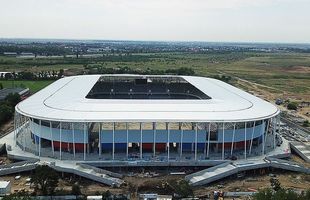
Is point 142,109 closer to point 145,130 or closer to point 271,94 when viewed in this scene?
point 145,130

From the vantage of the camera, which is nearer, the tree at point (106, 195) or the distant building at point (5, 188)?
the tree at point (106, 195)

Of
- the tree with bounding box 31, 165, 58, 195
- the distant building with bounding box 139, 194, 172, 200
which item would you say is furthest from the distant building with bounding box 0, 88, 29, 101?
the distant building with bounding box 139, 194, 172, 200

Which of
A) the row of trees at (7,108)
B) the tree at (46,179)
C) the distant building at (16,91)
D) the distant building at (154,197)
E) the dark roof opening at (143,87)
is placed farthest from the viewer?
the distant building at (16,91)

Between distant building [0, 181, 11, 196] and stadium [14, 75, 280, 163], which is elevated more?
stadium [14, 75, 280, 163]

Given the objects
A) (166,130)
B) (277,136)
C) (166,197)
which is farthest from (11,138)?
(277,136)

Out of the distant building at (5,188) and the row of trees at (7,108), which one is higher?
the row of trees at (7,108)

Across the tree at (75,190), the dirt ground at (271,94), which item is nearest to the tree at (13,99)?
the tree at (75,190)

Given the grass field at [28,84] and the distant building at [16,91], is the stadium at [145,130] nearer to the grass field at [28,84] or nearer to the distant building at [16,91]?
the distant building at [16,91]

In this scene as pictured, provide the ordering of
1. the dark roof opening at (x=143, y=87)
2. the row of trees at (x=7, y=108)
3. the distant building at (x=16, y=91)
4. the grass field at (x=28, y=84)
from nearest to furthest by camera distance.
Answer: the row of trees at (x=7, y=108) → the dark roof opening at (x=143, y=87) → the distant building at (x=16, y=91) → the grass field at (x=28, y=84)

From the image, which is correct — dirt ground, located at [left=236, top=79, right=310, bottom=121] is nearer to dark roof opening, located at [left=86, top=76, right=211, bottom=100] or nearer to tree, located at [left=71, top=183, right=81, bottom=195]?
dark roof opening, located at [left=86, top=76, right=211, bottom=100]

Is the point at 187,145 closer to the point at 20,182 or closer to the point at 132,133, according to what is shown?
the point at 132,133
